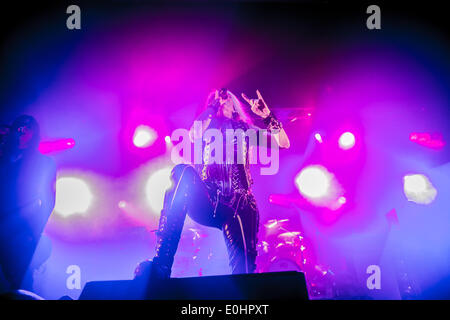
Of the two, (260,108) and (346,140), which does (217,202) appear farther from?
(346,140)

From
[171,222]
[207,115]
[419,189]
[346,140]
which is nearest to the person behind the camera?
[171,222]

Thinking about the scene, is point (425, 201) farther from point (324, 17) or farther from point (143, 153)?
point (143, 153)

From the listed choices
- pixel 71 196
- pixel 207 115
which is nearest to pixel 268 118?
pixel 207 115

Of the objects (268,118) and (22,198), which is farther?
(22,198)

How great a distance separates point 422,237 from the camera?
142 inches

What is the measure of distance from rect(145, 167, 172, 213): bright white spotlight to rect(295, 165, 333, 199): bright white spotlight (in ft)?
7.00

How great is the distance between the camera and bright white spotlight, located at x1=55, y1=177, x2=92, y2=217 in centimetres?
415

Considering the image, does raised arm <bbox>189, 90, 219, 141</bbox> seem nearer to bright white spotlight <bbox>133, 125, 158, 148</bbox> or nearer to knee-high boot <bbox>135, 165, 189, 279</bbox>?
knee-high boot <bbox>135, 165, 189, 279</bbox>

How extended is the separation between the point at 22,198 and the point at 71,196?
850 mm

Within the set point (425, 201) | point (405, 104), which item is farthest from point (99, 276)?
point (405, 104)

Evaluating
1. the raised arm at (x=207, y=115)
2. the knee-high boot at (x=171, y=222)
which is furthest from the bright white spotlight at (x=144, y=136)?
the knee-high boot at (x=171, y=222)

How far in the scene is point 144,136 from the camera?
14.3 feet

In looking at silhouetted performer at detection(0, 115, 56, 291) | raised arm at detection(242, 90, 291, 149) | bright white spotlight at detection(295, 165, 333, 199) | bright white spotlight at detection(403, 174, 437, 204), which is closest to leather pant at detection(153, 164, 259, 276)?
raised arm at detection(242, 90, 291, 149)

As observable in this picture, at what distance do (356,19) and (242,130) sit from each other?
8.89ft
